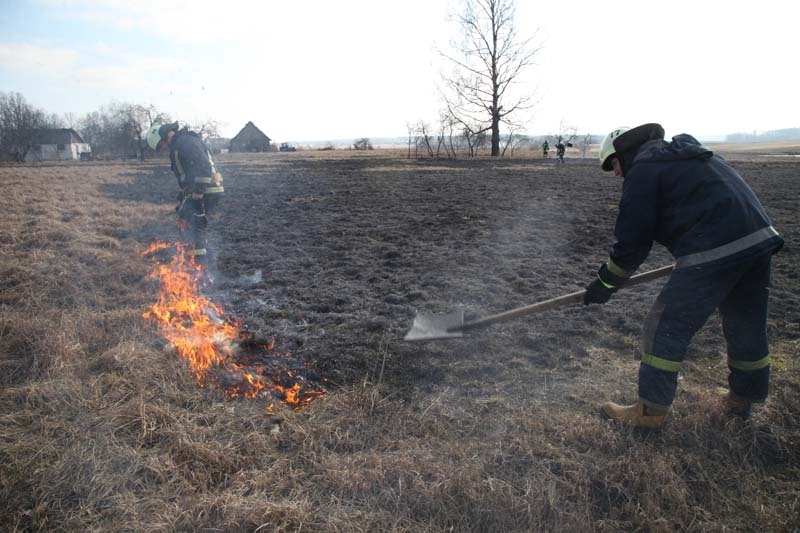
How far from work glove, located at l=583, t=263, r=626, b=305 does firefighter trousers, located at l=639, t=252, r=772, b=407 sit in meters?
0.34

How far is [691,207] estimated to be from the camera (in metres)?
2.57

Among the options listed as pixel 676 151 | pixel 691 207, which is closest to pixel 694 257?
pixel 691 207

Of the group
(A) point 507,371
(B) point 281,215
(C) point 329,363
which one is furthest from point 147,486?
(B) point 281,215

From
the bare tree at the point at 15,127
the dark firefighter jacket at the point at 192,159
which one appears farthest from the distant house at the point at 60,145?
the dark firefighter jacket at the point at 192,159

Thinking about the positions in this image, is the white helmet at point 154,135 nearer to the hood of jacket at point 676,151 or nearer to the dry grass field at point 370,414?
the dry grass field at point 370,414

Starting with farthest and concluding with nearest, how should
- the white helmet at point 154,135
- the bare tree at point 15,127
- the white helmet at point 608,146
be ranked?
the bare tree at point 15,127 < the white helmet at point 154,135 < the white helmet at point 608,146

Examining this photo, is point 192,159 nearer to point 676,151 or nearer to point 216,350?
point 216,350

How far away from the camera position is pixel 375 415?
3.01m

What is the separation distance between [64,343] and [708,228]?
4.48m

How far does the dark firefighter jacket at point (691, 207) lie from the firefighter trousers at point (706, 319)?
0.29 ft

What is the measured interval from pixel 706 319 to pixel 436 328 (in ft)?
6.64

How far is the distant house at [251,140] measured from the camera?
214ft

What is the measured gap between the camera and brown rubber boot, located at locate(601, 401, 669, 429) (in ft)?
8.80

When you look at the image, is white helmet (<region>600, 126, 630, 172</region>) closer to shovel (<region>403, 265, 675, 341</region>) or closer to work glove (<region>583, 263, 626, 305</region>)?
work glove (<region>583, 263, 626, 305</region>)
